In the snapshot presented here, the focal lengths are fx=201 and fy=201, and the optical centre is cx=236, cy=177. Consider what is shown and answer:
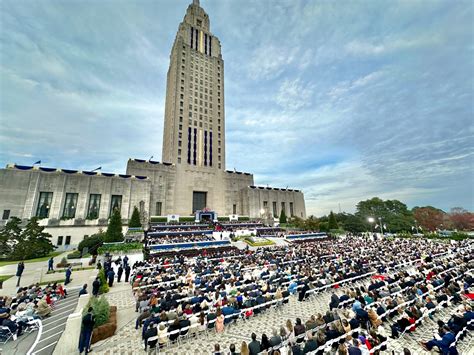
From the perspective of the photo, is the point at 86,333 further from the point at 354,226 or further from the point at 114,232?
the point at 354,226

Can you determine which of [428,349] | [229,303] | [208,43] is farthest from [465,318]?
[208,43]

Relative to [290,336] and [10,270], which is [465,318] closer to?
[290,336]

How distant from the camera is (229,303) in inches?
398

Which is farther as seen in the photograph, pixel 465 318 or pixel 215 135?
pixel 215 135

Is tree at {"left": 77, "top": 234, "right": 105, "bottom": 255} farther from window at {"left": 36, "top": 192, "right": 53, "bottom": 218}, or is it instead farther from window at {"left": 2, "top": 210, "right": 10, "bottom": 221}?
window at {"left": 2, "top": 210, "right": 10, "bottom": 221}

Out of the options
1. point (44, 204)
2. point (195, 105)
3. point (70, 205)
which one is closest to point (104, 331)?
point (70, 205)

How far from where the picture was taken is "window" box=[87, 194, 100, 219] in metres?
42.2

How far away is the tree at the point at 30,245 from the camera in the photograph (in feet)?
82.7

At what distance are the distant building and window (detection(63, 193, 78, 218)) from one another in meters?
0.16

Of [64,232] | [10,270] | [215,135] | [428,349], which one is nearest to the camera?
[428,349]

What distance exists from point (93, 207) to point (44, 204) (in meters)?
7.90

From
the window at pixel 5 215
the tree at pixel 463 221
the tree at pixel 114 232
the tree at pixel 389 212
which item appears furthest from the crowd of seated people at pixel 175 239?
the tree at pixel 463 221

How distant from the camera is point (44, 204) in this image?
39.3 m

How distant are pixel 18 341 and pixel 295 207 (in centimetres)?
7184
